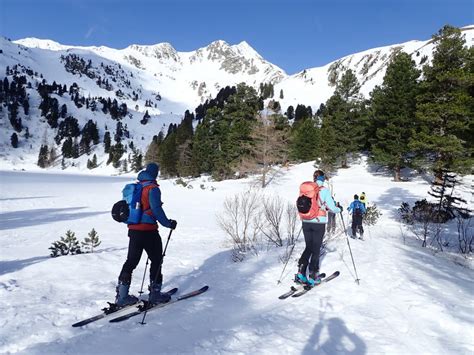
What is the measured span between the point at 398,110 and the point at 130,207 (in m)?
31.7

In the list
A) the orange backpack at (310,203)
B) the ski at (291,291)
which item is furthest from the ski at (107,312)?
the orange backpack at (310,203)

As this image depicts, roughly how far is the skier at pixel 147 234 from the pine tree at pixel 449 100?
2144cm

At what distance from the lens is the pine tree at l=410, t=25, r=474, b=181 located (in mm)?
21547

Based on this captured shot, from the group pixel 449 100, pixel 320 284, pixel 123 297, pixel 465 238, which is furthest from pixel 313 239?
pixel 449 100

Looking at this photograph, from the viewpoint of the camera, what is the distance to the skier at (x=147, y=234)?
Answer: 494cm

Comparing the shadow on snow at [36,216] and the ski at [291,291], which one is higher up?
the ski at [291,291]

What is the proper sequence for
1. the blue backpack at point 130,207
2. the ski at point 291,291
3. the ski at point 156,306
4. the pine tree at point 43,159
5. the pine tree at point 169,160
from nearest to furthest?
the ski at point 156,306 < the blue backpack at point 130,207 < the ski at point 291,291 < the pine tree at point 169,160 < the pine tree at point 43,159

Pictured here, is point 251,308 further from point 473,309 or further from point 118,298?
point 473,309

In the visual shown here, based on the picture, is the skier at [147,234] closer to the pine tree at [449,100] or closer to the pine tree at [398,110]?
the pine tree at [449,100]

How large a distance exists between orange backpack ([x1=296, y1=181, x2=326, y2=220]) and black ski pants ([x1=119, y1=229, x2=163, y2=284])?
260cm

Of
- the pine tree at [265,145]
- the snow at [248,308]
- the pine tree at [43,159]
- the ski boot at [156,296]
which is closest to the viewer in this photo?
the snow at [248,308]

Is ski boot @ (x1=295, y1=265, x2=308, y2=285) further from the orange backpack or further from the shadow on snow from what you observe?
the shadow on snow

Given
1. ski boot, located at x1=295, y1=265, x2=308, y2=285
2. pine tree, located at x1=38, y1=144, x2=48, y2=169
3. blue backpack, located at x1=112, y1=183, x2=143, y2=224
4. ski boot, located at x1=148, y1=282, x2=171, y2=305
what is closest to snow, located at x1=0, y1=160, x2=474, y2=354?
ski boot, located at x1=148, y1=282, x2=171, y2=305

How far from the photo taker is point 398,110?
101 feet
